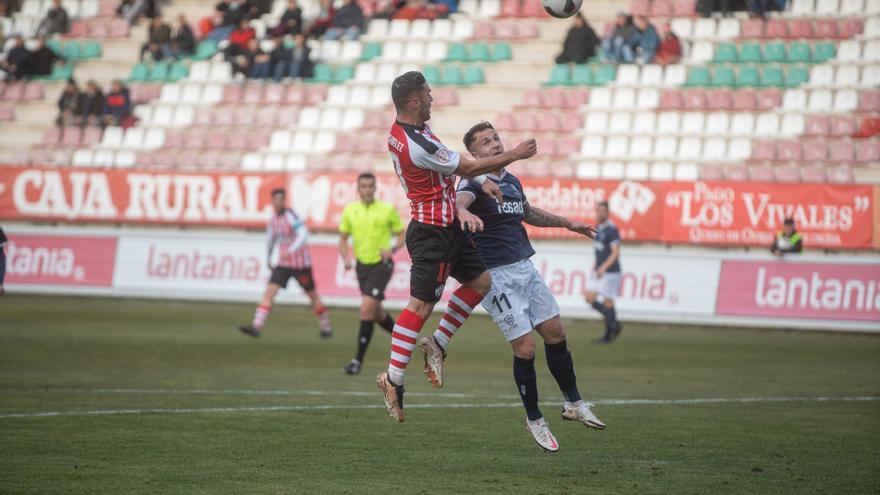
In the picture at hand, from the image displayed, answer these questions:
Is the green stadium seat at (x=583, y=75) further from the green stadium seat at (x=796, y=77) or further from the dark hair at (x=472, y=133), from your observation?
the dark hair at (x=472, y=133)

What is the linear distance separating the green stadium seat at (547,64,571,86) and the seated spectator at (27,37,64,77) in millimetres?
15093

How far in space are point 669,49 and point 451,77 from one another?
582 cm

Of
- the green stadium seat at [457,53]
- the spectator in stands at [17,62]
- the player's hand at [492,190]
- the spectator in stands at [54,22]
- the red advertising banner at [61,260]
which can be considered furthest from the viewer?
the spectator in stands at [54,22]

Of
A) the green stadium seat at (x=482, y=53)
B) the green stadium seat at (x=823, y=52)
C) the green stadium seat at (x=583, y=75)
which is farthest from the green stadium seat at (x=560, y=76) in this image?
the green stadium seat at (x=823, y=52)

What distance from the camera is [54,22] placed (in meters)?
40.6

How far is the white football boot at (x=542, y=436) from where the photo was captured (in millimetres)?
9703

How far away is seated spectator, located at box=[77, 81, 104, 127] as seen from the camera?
119 ft

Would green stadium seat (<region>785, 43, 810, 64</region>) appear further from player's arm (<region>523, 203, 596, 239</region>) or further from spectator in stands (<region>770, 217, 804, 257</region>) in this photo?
player's arm (<region>523, 203, 596, 239</region>)

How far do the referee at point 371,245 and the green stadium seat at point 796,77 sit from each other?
1521cm

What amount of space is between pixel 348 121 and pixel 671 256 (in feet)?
37.6

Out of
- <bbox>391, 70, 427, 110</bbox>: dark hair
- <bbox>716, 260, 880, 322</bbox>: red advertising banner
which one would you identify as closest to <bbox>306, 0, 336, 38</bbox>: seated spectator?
<bbox>716, 260, 880, 322</bbox>: red advertising banner

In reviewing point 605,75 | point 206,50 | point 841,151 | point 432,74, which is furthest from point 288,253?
point 206,50

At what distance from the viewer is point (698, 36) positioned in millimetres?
32688

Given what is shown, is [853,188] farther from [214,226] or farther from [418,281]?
[418,281]
